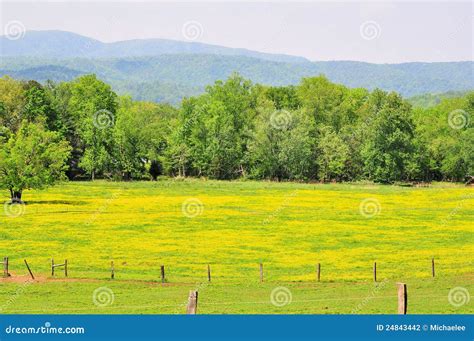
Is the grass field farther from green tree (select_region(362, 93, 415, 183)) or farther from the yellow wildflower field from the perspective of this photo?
green tree (select_region(362, 93, 415, 183))

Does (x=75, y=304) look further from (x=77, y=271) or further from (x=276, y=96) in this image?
(x=276, y=96)

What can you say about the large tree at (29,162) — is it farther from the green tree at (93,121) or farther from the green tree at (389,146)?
the green tree at (389,146)

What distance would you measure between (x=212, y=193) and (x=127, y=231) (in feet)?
153

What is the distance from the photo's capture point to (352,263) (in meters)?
55.2

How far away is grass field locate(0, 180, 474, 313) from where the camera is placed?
133ft

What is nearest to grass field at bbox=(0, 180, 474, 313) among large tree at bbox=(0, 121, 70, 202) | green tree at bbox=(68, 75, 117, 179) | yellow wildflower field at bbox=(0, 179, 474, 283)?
yellow wildflower field at bbox=(0, 179, 474, 283)

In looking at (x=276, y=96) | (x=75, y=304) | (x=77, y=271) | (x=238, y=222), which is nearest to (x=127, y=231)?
(x=238, y=222)

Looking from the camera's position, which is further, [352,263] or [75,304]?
[352,263]

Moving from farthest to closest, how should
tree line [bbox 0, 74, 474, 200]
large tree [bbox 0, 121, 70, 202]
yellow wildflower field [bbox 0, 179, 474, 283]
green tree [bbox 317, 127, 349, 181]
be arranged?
1. green tree [bbox 317, 127, 349, 181]
2. tree line [bbox 0, 74, 474, 200]
3. large tree [bbox 0, 121, 70, 202]
4. yellow wildflower field [bbox 0, 179, 474, 283]

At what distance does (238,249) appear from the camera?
6256cm

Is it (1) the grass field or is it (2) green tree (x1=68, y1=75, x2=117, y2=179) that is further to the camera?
(2) green tree (x1=68, y1=75, x2=117, y2=179)

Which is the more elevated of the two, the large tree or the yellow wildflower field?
the large tree

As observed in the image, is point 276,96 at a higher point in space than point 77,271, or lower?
higher

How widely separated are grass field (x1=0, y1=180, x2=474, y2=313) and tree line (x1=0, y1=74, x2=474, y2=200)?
33042 millimetres
